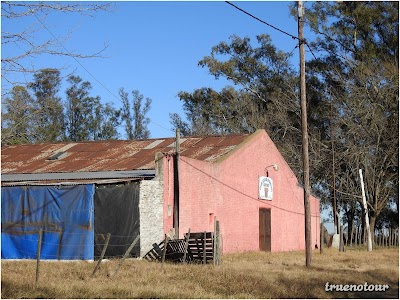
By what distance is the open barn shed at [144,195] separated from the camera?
23.4 meters

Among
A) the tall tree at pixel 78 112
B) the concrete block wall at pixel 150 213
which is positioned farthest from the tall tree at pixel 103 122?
the concrete block wall at pixel 150 213

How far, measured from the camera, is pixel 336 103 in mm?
49375

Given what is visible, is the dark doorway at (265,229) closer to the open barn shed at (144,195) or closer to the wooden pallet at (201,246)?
the open barn shed at (144,195)

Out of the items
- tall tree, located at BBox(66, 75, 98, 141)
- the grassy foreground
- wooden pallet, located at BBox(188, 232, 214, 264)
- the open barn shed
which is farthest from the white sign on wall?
tall tree, located at BBox(66, 75, 98, 141)

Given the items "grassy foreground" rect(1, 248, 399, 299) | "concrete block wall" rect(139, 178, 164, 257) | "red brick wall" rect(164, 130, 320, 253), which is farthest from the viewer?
"red brick wall" rect(164, 130, 320, 253)

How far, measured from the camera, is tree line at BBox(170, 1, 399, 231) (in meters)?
46.4

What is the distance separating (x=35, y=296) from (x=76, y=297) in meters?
0.90

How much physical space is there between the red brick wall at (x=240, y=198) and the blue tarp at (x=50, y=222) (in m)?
3.61

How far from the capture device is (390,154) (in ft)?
151

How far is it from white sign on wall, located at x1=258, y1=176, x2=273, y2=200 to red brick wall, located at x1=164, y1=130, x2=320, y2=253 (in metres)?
0.28

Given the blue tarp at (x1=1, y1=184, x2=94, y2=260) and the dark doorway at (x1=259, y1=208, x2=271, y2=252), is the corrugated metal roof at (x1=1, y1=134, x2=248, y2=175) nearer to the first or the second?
the dark doorway at (x1=259, y1=208, x2=271, y2=252)

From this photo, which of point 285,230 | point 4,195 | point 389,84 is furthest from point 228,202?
point 389,84

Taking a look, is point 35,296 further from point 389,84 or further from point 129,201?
point 389,84

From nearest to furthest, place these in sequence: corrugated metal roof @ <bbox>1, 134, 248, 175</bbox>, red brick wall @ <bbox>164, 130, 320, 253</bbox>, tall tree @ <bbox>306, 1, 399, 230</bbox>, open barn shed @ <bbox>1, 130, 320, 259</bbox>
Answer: open barn shed @ <bbox>1, 130, 320, 259</bbox>
red brick wall @ <bbox>164, 130, 320, 253</bbox>
corrugated metal roof @ <bbox>1, 134, 248, 175</bbox>
tall tree @ <bbox>306, 1, 399, 230</bbox>
